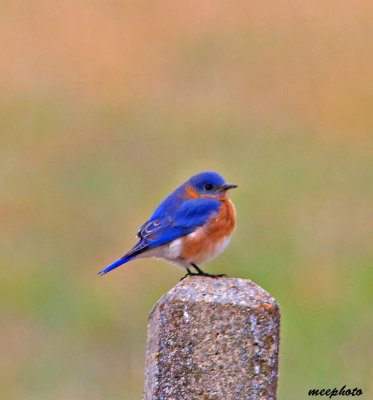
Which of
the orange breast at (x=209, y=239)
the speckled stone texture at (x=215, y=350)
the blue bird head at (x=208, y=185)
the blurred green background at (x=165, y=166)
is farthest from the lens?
the blurred green background at (x=165, y=166)

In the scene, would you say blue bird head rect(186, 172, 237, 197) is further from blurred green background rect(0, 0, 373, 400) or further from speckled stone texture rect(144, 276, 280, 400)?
speckled stone texture rect(144, 276, 280, 400)

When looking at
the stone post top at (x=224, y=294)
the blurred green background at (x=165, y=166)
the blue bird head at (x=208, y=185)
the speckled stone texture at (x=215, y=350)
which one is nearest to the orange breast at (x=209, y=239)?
the blue bird head at (x=208, y=185)

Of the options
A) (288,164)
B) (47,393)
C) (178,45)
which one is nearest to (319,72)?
(178,45)

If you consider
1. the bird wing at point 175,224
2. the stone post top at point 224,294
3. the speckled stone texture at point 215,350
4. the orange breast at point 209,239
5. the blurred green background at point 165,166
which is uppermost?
the stone post top at point 224,294

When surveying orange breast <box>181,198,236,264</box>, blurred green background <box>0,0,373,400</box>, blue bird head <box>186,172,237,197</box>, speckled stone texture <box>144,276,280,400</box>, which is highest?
speckled stone texture <box>144,276,280,400</box>

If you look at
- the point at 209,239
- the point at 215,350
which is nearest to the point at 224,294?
the point at 215,350

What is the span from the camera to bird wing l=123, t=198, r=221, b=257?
6254 millimetres

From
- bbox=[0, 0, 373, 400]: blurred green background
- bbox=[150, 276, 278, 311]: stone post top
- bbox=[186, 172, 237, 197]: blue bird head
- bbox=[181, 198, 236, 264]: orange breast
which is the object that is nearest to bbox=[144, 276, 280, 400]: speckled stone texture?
bbox=[150, 276, 278, 311]: stone post top

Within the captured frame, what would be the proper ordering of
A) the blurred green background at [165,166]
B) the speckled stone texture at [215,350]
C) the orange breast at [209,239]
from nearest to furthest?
the speckled stone texture at [215,350], the orange breast at [209,239], the blurred green background at [165,166]

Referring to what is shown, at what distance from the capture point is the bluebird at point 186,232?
622 centimetres

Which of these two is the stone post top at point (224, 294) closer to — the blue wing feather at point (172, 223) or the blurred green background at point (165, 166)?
the blue wing feather at point (172, 223)

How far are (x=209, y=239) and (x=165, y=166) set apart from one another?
7235mm

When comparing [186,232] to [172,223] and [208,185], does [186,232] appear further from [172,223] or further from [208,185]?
[208,185]

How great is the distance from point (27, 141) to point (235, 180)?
3.62 metres
